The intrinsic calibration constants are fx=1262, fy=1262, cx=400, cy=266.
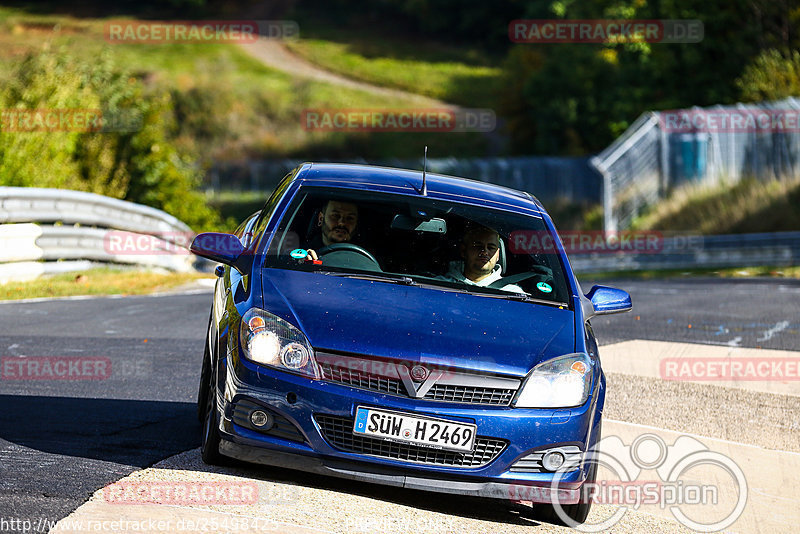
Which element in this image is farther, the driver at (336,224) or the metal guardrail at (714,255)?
the metal guardrail at (714,255)

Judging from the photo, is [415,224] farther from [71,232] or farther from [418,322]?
[71,232]

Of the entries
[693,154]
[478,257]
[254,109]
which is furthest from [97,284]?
[254,109]

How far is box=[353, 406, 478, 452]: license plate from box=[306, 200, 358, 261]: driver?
1553mm

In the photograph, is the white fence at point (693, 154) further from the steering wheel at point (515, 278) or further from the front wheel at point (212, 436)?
the front wheel at point (212, 436)

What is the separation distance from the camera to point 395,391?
573 cm

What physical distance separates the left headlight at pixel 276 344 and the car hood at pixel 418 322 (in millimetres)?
50

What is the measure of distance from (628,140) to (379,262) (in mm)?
32337

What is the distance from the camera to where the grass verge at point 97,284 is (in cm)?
1509

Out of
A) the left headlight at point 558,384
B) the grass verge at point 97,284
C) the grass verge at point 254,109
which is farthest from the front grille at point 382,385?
the grass verge at point 254,109

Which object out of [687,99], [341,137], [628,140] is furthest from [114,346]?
[341,137]

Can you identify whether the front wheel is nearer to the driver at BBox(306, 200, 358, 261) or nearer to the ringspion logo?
the driver at BBox(306, 200, 358, 261)

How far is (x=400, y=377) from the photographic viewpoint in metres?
5.72

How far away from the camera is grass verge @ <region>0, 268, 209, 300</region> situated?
15.1 m

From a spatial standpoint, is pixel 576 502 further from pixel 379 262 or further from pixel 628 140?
pixel 628 140
